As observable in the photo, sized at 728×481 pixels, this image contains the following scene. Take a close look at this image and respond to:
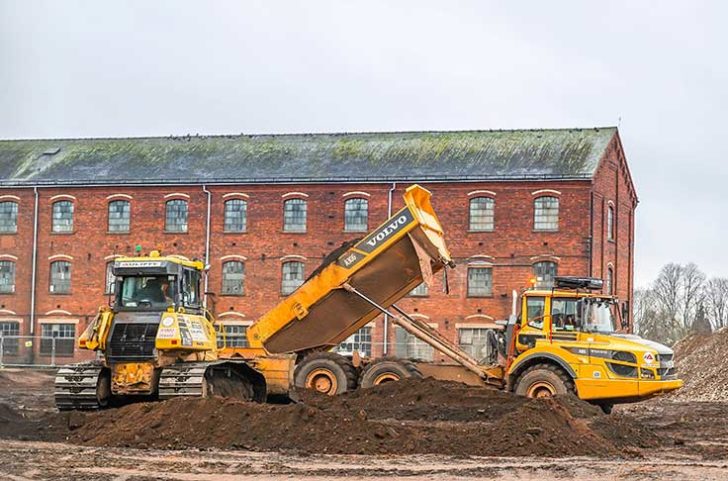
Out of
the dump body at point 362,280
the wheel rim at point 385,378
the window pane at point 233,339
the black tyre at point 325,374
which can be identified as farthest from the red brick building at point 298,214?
the dump body at point 362,280

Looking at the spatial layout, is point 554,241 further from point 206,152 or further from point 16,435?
point 16,435

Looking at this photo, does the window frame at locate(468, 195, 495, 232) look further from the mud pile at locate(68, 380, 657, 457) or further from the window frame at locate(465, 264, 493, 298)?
the mud pile at locate(68, 380, 657, 457)

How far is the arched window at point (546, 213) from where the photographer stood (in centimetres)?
4416

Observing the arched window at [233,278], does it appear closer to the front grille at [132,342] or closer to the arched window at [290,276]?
the arched window at [290,276]

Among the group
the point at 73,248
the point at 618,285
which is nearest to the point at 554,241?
the point at 618,285

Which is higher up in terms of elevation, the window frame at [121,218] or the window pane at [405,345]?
the window frame at [121,218]

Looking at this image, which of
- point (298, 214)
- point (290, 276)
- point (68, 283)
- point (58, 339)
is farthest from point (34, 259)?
point (298, 214)

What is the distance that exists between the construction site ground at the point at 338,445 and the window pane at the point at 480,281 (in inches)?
857

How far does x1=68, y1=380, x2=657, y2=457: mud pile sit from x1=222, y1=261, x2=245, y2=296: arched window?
26.4 m

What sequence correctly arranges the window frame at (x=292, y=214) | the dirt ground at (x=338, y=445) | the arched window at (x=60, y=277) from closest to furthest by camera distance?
1. the dirt ground at (x=338, y=445)
2. the window frame at (x=292, y=214)
3. the arched window at (x=60, y=277)

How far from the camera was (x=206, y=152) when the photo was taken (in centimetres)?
4994

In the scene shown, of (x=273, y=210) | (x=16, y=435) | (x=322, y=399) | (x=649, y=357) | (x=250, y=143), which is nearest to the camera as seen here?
(x=16, y=435)

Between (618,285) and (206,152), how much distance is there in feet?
56.8

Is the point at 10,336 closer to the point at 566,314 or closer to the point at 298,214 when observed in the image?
the point at 298,214
